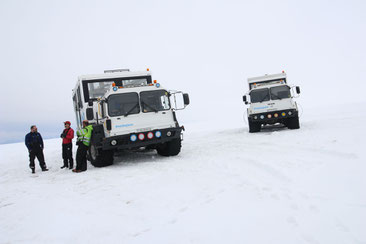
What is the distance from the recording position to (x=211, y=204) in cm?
388

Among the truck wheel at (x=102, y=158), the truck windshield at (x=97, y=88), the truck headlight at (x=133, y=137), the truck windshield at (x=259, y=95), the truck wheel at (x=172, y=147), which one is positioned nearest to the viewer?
the truck headlight at (x=133, y=137)

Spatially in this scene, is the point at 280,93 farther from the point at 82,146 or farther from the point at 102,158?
the point at 82,146

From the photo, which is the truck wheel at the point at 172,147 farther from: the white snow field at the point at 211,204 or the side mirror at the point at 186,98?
the white snow field at the point at 211,204

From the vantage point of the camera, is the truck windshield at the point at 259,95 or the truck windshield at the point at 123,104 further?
the truck windshield at the point at 259,95

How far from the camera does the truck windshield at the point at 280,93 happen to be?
12.9 metres

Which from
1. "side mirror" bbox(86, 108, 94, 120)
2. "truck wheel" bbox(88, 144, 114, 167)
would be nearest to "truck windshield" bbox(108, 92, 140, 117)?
"side mirror" bbox(86, 108, 94, 120)

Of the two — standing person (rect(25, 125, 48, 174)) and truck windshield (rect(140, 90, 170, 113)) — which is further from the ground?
truck windshield (rect(140, 90, 170, 113))

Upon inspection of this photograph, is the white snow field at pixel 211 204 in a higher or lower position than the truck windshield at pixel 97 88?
lower

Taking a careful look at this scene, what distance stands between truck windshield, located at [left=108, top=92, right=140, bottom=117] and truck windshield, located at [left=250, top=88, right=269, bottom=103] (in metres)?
7.30

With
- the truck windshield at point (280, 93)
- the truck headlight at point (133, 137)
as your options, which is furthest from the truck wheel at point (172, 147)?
the truck windshield at point (280, 93)

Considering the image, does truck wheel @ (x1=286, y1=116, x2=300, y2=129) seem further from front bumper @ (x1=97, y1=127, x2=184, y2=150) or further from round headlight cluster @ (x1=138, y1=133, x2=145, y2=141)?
round headlight cluster @ (x1=138, y1=133, x2=145, y2=141)

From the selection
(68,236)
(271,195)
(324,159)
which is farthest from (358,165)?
(68,236)

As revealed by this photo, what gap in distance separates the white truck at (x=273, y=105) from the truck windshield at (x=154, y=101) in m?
6.32

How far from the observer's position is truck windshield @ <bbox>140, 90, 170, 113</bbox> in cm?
802
